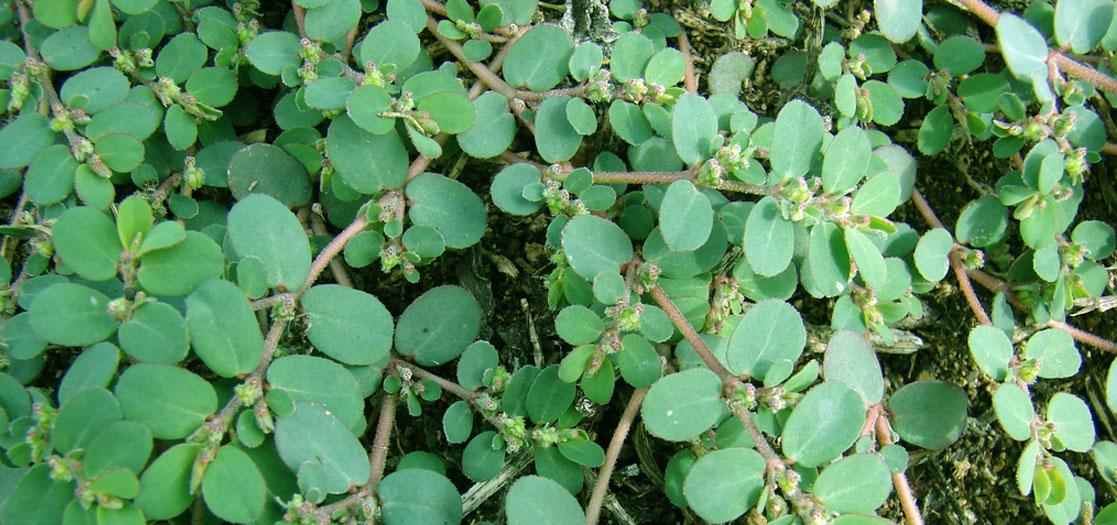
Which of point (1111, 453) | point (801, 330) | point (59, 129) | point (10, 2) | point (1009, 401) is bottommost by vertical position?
point (1111, 453)

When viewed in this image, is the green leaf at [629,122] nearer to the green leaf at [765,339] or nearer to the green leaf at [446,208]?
the green leaf at [446,208]

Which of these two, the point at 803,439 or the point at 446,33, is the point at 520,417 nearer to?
the point at 803,439

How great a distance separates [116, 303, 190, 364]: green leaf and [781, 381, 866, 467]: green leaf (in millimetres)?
1220

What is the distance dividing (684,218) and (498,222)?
2.16 feet

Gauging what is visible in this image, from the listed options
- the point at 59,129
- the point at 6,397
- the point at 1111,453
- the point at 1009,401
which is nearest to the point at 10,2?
the point at 59,129

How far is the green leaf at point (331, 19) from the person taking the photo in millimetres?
2117

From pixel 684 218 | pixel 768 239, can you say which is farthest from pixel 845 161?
pixel 684 218

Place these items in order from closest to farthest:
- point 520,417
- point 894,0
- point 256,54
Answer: point 520,417 → point 256,54 → point 894,0

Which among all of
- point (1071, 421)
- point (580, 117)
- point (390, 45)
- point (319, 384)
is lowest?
point (1071, 421)

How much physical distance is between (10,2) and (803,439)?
7.20ft

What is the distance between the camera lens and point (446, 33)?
7.25ft

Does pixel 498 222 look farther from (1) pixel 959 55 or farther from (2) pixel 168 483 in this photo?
(1) pixel 959 55

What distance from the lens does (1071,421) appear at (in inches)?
86.2

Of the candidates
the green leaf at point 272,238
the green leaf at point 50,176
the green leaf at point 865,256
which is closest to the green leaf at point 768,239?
the green leaf at point 865,256
